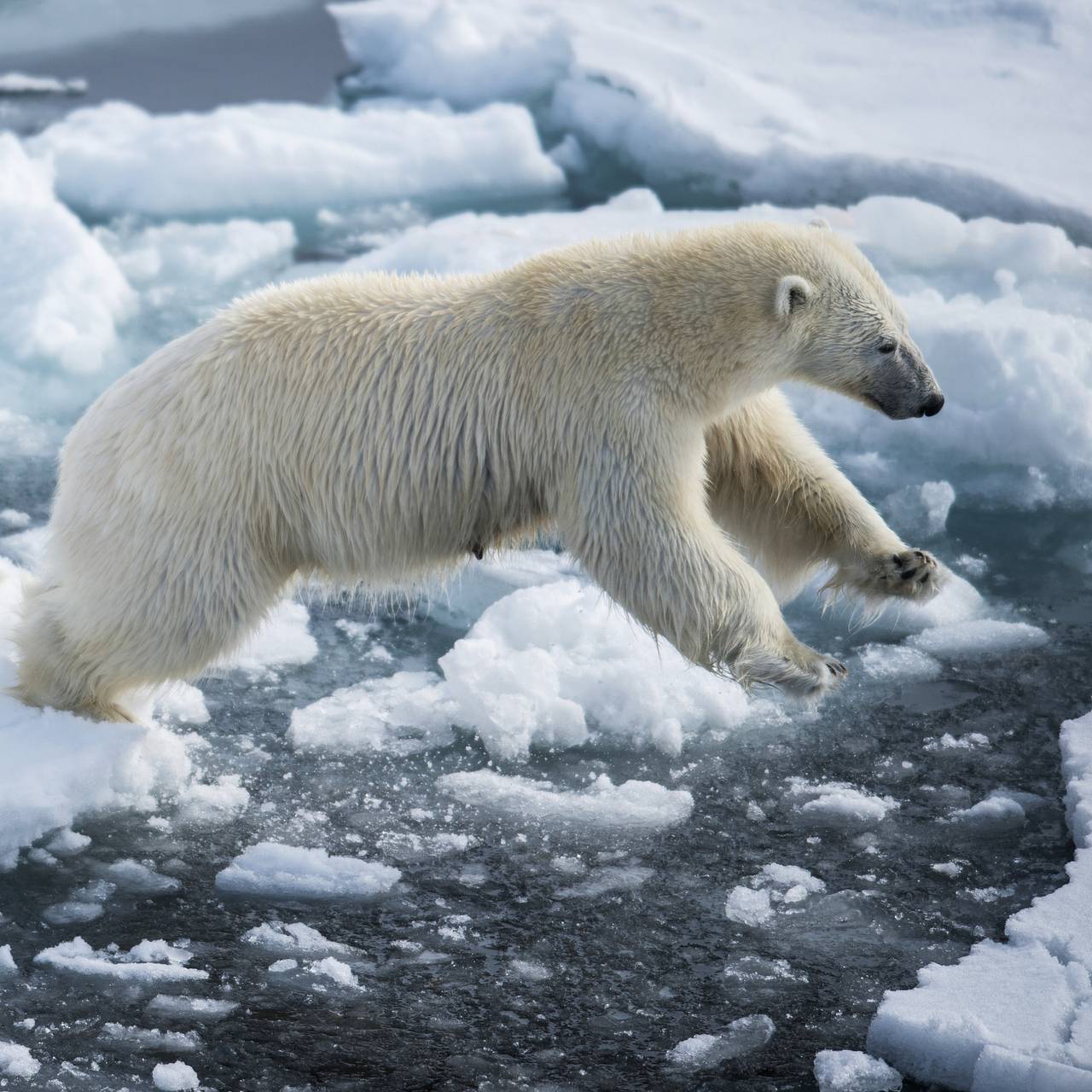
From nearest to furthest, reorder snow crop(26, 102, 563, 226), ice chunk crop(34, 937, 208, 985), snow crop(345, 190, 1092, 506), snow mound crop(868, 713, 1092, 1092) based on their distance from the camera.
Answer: snow mound crop(868, 713, 1092, 1092), ice chunk crop(34, 937, 208, 985), snow crop(345, 190, 1092, 506), snow crop(26, 102, 563, 226)

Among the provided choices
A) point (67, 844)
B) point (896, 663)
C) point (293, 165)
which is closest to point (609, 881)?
point (67, 844)

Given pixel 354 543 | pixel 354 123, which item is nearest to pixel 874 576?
pixel 354 543

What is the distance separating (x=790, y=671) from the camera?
11.0 feet

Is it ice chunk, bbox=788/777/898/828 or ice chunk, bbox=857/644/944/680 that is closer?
ice chunk, bbox=788/777/898/828

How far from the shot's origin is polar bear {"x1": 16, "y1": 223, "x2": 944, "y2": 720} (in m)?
3.38

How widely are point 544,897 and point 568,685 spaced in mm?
894

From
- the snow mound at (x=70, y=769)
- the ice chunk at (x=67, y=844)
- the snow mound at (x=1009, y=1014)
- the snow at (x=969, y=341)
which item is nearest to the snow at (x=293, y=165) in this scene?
the snow at (x=969, y=341)

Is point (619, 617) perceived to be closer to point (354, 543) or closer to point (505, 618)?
point (505, 618)

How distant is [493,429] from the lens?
3.51 metres

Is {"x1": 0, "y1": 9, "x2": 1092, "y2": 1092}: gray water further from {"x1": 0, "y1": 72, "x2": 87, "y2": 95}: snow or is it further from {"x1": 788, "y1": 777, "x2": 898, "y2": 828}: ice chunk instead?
{"x1": 0, "y1": 72, "x2": 87, "y2": 95}: snow

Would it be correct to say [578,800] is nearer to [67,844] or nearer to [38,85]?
[67,844]

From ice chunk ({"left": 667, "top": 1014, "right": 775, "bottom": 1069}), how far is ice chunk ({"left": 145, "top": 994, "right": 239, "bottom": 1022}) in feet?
2.99

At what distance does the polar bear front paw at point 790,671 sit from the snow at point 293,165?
5.12 meters

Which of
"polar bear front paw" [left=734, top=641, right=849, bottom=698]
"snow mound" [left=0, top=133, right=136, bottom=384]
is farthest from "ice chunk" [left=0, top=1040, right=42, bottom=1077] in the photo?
"snow mound" [left=0, top=133, right=136, bottom=384]
